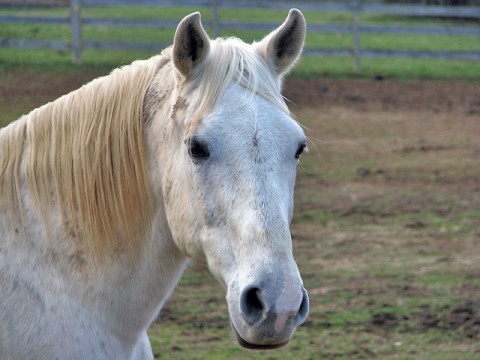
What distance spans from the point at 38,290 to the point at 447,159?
25.2ft

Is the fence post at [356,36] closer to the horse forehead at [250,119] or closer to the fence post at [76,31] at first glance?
the fence post at [76,31]

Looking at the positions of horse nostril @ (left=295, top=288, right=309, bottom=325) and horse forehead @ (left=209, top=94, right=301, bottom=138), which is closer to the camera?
horse nostril @ (left=295, top=288, right=309, bottom=325)

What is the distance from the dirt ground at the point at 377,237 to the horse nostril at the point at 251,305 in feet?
3.02

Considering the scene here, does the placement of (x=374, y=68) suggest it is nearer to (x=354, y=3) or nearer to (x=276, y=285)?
(x=354, y=3)

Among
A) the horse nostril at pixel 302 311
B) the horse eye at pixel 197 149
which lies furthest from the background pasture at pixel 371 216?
the horse nostril at pixel 302 311

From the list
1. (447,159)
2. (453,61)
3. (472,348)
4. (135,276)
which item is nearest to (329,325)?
(472,348)

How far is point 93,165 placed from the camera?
3.00 meters

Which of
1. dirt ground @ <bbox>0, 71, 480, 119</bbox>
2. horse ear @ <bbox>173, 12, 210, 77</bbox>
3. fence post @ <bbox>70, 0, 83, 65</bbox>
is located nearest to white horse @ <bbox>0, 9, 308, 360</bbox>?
horse ear @ <bbox>173, 12, 210, 77</bbox>

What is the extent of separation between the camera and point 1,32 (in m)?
15.5

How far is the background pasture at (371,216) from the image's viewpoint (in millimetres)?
5230

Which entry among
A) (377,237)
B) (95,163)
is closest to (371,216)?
(377,237)

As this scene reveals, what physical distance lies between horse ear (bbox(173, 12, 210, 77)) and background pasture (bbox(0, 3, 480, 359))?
612 millimetres

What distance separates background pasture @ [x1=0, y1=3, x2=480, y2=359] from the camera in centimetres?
523

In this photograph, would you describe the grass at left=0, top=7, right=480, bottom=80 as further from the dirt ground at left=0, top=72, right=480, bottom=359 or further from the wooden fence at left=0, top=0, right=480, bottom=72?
the dirt ground at left=0, top=72, right=480, bottom=359
